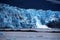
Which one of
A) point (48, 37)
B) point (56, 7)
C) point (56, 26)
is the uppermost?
point (56, 7)

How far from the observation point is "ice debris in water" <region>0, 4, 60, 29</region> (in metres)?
1.35

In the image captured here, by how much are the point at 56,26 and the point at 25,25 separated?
14.7 inches

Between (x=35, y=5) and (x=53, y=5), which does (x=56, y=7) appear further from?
(x=35, y=5)

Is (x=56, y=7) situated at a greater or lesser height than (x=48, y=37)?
greater

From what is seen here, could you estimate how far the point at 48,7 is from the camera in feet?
4.61

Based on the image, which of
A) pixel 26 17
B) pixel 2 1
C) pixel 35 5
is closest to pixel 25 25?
pixel 26 17

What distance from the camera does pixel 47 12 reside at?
1389 millimetres

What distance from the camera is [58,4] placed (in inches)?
54.6

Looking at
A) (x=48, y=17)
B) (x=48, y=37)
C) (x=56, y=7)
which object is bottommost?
(x=48, y=37)

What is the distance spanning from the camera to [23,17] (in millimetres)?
1371

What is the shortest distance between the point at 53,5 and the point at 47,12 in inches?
4.5

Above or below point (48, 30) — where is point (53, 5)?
above

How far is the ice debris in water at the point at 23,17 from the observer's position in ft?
4.44

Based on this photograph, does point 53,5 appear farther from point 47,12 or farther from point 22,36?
point 22,36
